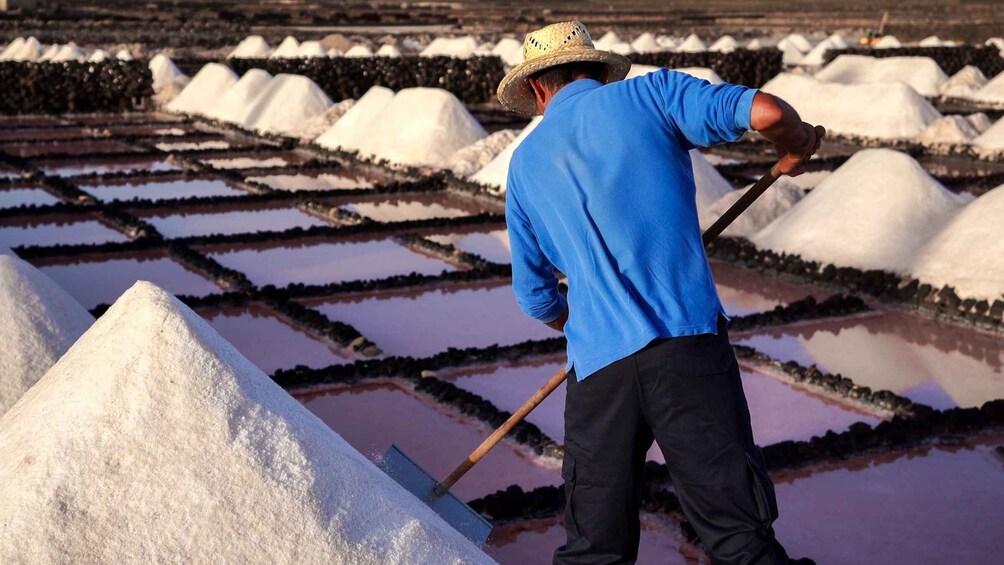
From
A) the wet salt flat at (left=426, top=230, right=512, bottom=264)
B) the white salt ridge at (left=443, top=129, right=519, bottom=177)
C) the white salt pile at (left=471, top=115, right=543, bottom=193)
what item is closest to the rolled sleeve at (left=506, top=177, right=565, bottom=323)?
the wet salt flat at (left=426, top=230, right=512, bottom=264)

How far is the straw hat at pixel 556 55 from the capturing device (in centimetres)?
222

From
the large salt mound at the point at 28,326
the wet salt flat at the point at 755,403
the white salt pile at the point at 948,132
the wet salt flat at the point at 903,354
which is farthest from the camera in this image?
the white salt pile at the point at 948,132

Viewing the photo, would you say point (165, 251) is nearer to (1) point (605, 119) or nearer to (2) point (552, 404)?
(2) point (552, 404)

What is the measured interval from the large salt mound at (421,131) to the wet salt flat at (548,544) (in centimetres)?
699

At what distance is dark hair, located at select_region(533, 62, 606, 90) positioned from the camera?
7.43ft

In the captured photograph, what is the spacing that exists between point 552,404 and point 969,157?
771 centimetres

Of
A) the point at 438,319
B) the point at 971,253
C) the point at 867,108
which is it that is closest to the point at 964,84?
the point at 867,108

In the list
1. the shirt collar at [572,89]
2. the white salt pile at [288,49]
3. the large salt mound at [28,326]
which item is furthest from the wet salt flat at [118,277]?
the white salt pile at [288,49]

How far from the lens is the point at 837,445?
12.6ft

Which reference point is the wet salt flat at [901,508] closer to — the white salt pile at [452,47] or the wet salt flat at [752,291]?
the wet salt flat at [752,291]

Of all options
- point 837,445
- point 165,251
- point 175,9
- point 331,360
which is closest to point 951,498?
point 837,445

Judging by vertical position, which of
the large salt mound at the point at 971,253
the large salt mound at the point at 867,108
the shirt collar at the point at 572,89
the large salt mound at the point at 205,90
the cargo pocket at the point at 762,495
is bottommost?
the large salt mound at the point at 867,108

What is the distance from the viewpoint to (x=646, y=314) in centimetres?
202

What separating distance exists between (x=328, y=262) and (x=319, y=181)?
10.4ft
